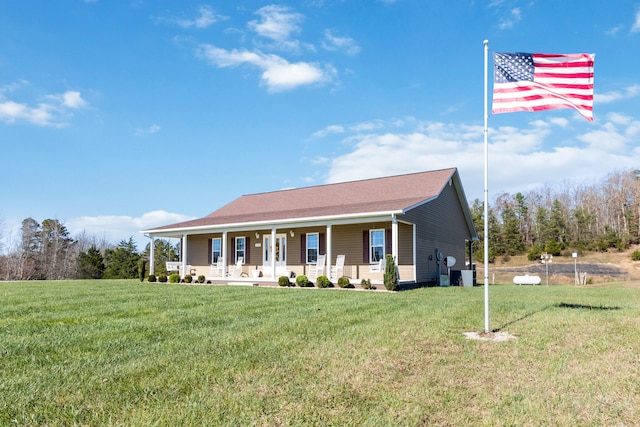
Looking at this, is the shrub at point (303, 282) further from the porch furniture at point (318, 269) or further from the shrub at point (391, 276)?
the shrub at point (391, 276)

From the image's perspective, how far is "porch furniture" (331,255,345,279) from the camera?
51.8ft

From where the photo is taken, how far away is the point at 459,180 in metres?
20.4

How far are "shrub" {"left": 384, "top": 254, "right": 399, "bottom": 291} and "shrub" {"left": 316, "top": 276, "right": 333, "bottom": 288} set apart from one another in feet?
7.64

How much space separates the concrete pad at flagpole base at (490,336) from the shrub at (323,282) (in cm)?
920

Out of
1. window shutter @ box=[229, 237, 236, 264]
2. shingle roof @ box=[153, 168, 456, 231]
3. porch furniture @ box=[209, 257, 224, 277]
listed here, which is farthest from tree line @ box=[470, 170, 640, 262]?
porch furniture @ box=[209, 257, 224, 277]

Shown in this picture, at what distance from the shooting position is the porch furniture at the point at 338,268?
1580 cm

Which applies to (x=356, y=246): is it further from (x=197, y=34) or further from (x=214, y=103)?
(x=197, y=34)

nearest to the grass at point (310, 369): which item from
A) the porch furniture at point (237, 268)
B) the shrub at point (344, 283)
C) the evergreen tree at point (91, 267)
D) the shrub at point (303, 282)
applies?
the shrub at point (344, 283)

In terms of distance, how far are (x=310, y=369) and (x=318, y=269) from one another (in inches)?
494

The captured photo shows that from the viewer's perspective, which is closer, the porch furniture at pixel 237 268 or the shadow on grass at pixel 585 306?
the shadow on grass at pixel 585 306

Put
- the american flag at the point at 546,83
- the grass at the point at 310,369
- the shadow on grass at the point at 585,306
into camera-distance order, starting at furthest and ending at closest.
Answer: the shadow on grass at the point at 585,306 < the american flag at the point at 546,83 < the grass at the point at 310,369

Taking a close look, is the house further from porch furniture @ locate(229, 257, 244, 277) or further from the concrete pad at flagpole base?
the concrete pad at flagpole base

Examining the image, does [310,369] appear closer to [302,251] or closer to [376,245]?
[376,245]

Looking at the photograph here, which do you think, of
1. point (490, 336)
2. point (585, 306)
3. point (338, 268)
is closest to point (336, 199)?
point (338, 268)
